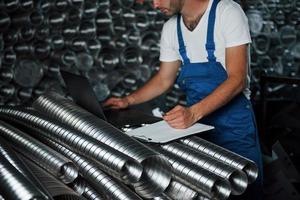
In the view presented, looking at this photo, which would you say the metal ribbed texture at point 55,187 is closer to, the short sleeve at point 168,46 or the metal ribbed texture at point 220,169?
the metal ribbed texture at point 220,169

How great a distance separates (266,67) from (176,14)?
1.80 metres

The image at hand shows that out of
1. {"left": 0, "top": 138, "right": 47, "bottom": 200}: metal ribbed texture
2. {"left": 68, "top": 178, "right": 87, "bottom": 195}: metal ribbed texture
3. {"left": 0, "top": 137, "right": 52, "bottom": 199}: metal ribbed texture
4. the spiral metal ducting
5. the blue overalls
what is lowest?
the blue overalls

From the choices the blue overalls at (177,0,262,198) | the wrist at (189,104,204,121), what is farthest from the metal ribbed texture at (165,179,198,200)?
the blue overalls at (177,0,262,198)

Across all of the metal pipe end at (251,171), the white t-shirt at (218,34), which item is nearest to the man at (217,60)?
the white t-shirt at (218,34)

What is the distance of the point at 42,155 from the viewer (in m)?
0.93

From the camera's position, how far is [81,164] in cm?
92

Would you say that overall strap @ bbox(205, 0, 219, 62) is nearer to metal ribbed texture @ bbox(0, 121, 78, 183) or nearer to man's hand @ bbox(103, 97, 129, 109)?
man's hand @ bbox(103, 97, 129, 109)

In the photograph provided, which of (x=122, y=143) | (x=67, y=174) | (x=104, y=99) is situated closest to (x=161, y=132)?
(x=122, y=143)

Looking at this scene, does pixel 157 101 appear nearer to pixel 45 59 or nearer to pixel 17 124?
pixel 45 59

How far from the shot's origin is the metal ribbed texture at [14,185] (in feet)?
2.29

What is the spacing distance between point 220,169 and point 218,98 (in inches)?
17.2

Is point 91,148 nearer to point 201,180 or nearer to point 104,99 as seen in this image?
point 201,180

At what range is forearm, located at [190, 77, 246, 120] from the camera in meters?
1.23

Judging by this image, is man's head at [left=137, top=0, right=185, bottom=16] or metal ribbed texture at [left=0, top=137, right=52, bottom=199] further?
man's head at [left=137, top=0, right=185, bottom=16]
